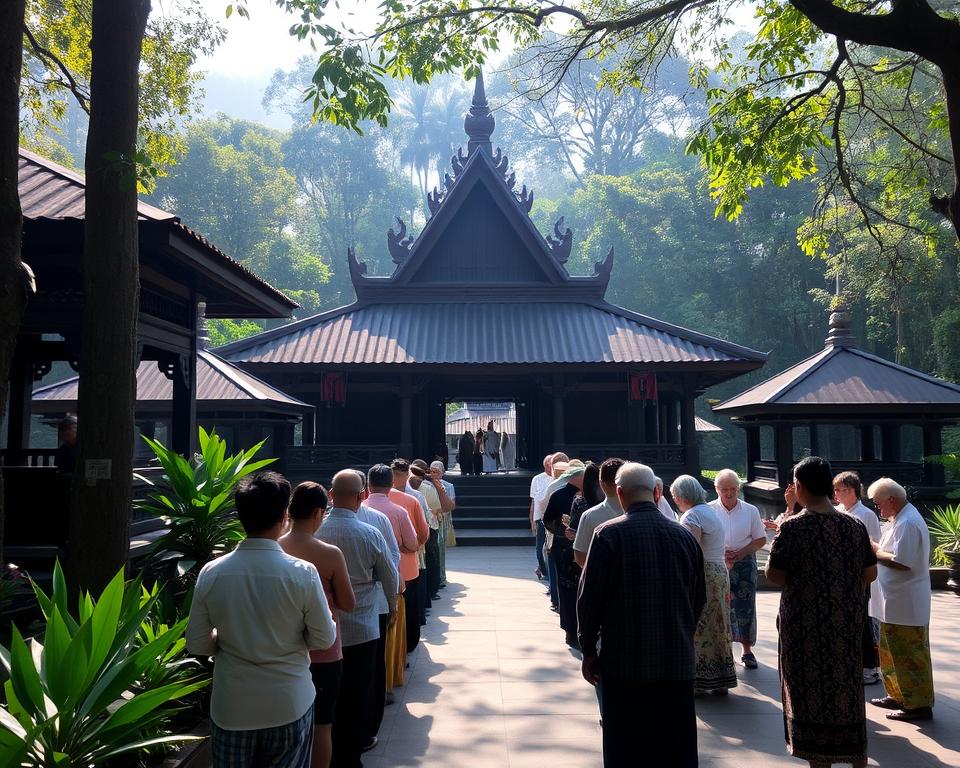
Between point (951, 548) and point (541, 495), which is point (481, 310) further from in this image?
point (951, 548)

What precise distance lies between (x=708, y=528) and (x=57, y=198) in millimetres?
6292

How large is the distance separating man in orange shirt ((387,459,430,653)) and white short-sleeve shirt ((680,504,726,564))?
2.19 meters

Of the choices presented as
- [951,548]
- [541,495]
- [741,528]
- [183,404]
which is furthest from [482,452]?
[741,528]

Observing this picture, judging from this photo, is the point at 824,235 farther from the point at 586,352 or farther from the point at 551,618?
the point at 586,352

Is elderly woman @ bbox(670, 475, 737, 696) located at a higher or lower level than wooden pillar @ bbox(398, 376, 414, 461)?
lower

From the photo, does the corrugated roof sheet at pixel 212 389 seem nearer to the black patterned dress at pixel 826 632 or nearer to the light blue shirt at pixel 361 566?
the light blue shirt at pixel 361 566

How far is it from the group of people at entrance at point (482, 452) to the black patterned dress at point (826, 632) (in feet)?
52.3

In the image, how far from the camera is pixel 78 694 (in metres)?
3.50

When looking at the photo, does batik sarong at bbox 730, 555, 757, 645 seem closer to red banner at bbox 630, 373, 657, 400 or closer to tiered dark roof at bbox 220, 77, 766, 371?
tiered dark roof at bbox 220, 77, 766, 371

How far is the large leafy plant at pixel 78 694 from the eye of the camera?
3289mm

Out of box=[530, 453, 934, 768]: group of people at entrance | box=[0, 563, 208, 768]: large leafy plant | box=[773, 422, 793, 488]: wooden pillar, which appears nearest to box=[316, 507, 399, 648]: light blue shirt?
box=[0, 563, 208, 768]: large leafy plant

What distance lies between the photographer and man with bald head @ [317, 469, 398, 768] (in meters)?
4.62

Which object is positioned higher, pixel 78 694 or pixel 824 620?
pixel 824 620

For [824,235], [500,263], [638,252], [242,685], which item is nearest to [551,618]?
[824,235]
